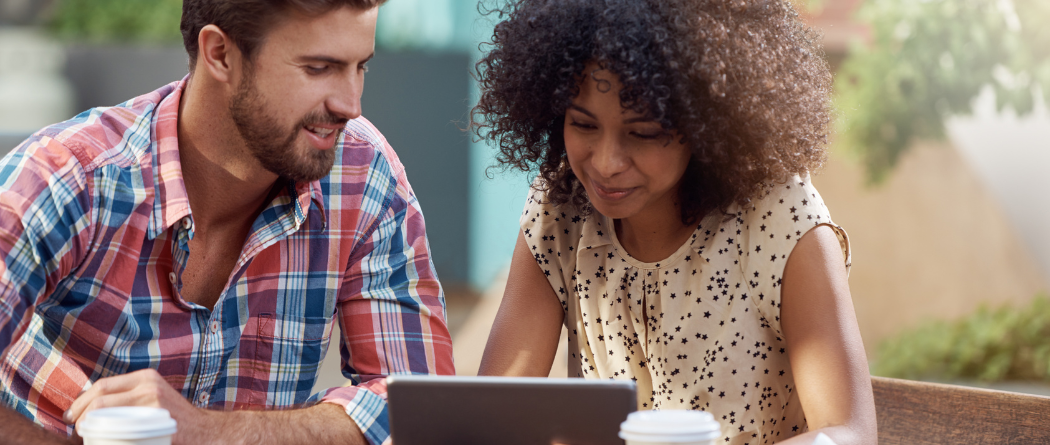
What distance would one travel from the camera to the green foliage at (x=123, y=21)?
5578mm

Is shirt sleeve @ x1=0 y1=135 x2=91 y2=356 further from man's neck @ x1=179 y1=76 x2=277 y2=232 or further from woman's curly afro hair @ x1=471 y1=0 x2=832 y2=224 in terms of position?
woman's curly afro hair @ x1=471 y1=0 x2=832 y2=224

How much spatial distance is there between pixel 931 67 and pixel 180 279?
3.54 m

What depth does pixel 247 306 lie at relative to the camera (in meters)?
1.77

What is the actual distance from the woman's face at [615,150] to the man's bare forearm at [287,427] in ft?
1.84

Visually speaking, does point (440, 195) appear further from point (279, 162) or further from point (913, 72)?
point (279, 162)

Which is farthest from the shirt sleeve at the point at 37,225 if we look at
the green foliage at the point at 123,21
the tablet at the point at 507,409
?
the green foliage at the point at 123,21

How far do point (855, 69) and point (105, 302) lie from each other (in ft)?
12.2

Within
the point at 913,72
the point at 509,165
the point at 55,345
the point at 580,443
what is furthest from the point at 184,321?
the point at 913,72

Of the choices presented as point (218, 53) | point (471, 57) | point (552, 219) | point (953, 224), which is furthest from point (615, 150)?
point (471, 57)

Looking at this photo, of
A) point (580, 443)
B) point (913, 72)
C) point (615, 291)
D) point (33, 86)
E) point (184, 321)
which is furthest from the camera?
point (33, 86)

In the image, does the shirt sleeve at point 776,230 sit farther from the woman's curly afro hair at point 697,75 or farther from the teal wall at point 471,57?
the teal wall at point 471,57

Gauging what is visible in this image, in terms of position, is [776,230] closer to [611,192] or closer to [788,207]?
[788,207]

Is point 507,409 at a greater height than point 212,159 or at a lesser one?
lesser

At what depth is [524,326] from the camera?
1.88 m
